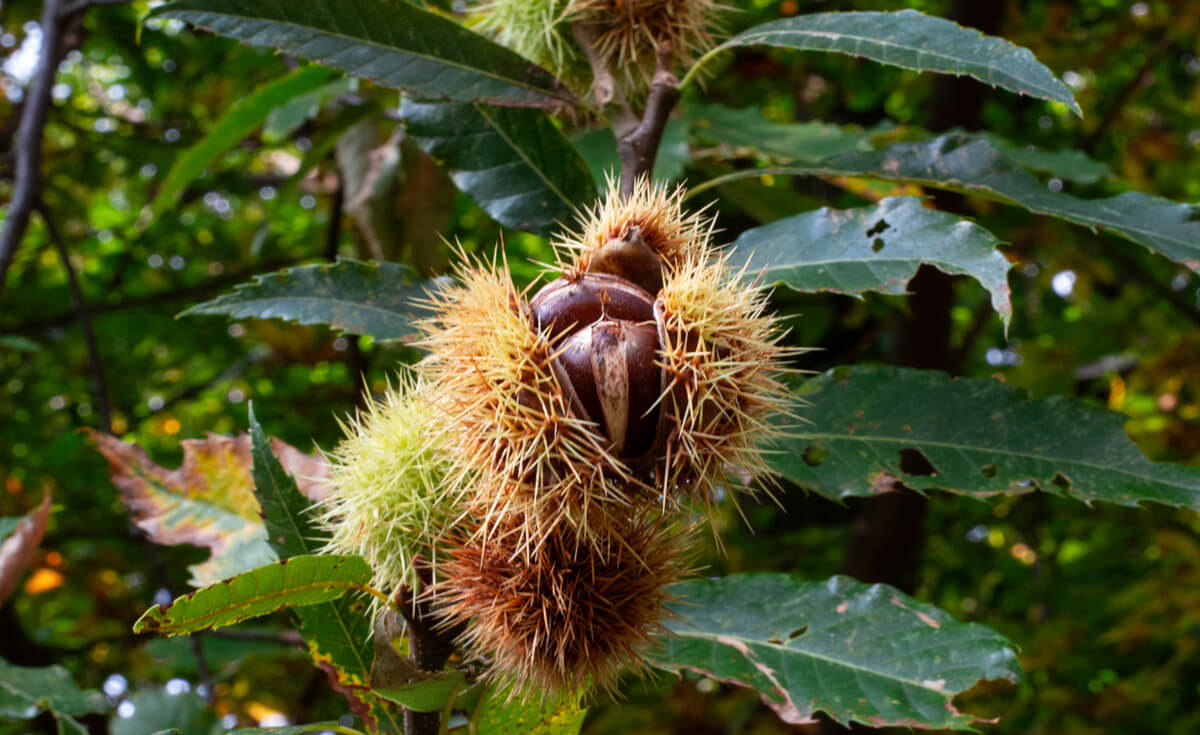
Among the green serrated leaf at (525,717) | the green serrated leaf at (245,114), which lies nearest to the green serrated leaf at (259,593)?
the green serrated leaf at (525,717)

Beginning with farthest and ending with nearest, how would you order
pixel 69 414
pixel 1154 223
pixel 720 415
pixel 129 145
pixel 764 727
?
pixel 69 414 < pixel 129 145 < pixel 764 727 < pixel 1154 223 < pixel 720 415

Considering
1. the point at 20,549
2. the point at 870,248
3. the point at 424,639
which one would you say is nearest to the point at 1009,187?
the point at 870,248

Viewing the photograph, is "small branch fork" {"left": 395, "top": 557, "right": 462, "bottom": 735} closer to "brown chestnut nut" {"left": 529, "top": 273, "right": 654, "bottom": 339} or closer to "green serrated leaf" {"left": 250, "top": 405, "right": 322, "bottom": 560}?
"green serrated leaf" {"left": 250, "top": 405, "right": 322, "bottom": 560}

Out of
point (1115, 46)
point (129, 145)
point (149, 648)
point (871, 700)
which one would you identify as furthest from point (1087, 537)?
point (129, 145)

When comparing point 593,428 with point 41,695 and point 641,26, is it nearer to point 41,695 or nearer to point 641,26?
point 641,26

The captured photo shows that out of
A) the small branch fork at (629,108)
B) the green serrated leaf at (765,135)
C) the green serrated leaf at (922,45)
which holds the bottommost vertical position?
the green serrated leaf at (765,135)

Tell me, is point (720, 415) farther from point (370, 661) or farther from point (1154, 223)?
point (1154, 223)

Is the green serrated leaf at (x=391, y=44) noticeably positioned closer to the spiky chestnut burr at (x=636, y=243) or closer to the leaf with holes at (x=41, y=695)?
the spiky chestnut burr at (x=636, y=243)
